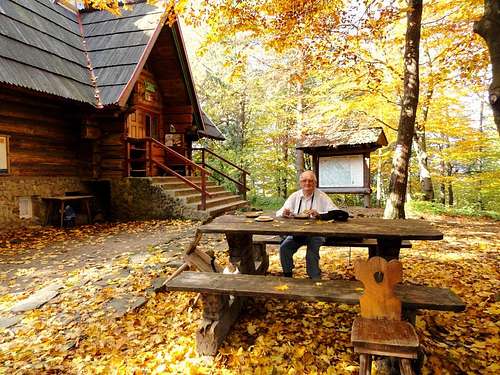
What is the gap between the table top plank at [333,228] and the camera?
9.93ft

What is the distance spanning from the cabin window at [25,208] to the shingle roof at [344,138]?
8.24 m

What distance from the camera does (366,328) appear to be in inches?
87.7

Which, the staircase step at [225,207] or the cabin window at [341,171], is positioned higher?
the cabin window at [341,171]

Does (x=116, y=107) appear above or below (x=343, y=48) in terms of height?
below

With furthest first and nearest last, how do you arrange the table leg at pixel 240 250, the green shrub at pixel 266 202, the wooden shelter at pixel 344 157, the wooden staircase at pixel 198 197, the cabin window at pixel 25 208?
the green shrub at pixel 266 202
the wooden shelter at pixel 344 157
the wooden staircase at pixel 198 197
the cabin window at pixel 25 208
the table leg at pixel 240 250

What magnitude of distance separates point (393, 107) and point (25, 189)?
12589 mm

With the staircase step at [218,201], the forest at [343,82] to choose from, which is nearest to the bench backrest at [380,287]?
the forest at [343,82]

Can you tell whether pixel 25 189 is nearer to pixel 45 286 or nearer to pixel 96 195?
pixel 96 195

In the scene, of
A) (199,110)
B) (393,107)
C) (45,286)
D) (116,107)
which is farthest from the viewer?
(199,110)

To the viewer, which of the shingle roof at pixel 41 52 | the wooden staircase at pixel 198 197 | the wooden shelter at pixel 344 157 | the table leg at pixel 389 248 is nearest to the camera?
the table leg at pixel 389 248

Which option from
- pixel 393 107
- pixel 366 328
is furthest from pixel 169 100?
pixel 366 328

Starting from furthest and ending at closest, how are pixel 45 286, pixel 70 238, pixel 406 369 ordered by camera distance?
pixel 70 238 → pixel 45 286 → pixel 406 369

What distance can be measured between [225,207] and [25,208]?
19.0 feet

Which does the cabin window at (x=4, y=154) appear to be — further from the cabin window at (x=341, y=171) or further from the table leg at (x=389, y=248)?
the table leg at (x=389, y=248)
